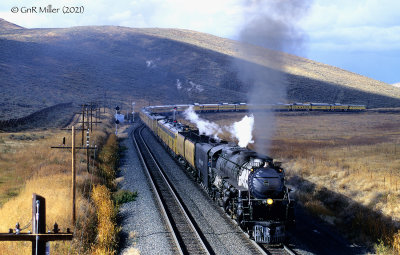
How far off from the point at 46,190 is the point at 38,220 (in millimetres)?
16561

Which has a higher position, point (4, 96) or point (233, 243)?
point (4, 96)

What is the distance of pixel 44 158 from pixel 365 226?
26.2 meters

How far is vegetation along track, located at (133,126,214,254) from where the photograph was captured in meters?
16.0

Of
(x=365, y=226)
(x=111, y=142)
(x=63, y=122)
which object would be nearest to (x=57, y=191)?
(x=365, y=226)

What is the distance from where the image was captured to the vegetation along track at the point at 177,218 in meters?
16.0

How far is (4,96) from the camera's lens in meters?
96.9

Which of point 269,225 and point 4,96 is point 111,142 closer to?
point 269,225

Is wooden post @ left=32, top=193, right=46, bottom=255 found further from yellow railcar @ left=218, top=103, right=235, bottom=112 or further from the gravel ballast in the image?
yellow railcar @ left=218, top=103, right=235, bottom=112

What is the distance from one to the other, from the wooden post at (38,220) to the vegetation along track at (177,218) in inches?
363

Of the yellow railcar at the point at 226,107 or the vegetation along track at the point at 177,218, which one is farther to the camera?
the yellow railcar at the point at 226,107

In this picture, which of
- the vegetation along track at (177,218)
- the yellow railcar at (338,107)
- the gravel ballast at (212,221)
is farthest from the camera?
the yellow railcar at (338,107)

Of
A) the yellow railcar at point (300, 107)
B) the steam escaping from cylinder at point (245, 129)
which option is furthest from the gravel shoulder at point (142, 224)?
the yellow railcar at point (300, 107)

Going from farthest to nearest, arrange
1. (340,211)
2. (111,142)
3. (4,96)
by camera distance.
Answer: (4,96)
(111,142)
(340,211)

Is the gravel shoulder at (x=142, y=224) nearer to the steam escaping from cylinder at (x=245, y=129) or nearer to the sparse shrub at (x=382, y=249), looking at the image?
the steam escaping from cylinder at (x=245, y=129)
